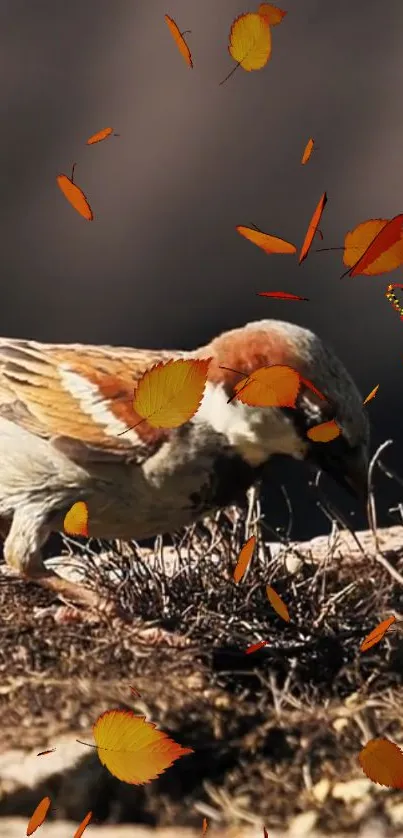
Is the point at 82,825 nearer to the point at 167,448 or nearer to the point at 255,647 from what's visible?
the point at 255,647

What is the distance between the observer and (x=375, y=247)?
140 centimetres

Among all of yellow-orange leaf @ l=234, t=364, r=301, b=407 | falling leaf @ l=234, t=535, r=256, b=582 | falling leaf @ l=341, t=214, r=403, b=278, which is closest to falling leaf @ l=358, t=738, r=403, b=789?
falling leaf @ l=234, t=535, r=256, b=582

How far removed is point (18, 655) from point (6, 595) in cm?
20

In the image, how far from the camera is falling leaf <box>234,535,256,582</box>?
160cm

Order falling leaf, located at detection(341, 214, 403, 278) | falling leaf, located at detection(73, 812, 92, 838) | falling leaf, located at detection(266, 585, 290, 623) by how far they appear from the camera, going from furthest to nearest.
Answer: falling leaf, located at detection(266, 585, 290, 623), falling leaf, located at detection(341, 214, 403, 278), falling leaf, located at detection(73, 812, 92, 838)

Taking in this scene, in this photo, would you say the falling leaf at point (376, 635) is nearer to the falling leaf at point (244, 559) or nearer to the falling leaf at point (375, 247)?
the falling leaf at point (244, 559)

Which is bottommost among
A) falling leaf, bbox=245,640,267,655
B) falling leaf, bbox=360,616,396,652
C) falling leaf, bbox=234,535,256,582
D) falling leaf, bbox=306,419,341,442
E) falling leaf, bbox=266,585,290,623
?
falling leaf, bbox=360,616,396,652

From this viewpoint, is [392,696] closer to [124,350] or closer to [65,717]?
[65,717]

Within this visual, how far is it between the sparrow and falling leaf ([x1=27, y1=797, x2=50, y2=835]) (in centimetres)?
36

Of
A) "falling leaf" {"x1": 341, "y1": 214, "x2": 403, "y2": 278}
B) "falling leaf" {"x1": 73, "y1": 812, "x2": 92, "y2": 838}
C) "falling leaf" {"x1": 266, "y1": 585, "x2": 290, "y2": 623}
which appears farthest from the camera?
"falling leaf" {"x1": 266, "y1": 585, "x2": 290, "y2": 623}

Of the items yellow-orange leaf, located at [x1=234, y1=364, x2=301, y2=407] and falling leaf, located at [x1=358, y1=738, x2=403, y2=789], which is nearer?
falling leaf, located at [x1=358, y1=738, x2=403, y2=789]

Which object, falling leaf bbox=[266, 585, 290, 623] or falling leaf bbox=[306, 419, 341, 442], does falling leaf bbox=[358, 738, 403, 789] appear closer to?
falling leaf bbox=[266, 585, 290, 623]

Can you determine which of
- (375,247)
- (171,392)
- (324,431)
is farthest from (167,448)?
(375,247)

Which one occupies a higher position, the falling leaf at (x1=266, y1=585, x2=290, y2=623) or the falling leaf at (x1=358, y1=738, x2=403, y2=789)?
the falling leaf at (x1=266, y1=585, x2=290, y2=623)
